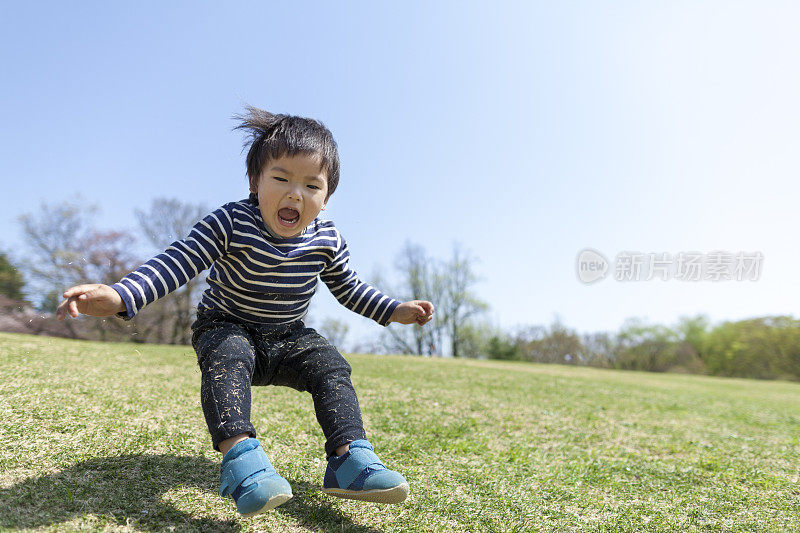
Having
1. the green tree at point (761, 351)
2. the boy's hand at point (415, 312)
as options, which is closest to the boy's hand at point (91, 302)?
the boy's hand at point (415, 312)

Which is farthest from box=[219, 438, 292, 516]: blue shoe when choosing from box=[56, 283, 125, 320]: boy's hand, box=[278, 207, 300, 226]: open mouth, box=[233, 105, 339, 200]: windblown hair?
Answer: box=[233, 105, 339, 200]: windblown hair

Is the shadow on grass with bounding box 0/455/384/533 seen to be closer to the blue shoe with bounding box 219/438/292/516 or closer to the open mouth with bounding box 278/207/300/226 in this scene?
the blue shoe with bounding box 219/438/292/516

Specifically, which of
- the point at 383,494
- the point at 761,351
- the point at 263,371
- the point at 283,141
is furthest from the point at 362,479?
the point at 761,351

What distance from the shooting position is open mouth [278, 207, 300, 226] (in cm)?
226

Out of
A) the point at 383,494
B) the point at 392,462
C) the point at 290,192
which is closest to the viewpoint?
the point at 383,494

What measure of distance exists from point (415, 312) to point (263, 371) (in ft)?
2.42

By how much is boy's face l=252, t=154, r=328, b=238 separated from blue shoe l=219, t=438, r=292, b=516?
0.90 m

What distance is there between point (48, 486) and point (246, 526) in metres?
0.85

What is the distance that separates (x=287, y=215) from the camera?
7.41ft

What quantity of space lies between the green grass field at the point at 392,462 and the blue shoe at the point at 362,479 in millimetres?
164

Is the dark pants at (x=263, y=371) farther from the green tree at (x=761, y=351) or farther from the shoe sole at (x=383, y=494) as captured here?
the green tree at (x=761, y=351)

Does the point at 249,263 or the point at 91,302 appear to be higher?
the point at 249,263

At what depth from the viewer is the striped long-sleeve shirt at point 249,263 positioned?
215 centimetres

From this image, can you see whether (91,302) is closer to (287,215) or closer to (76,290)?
(76,290)
